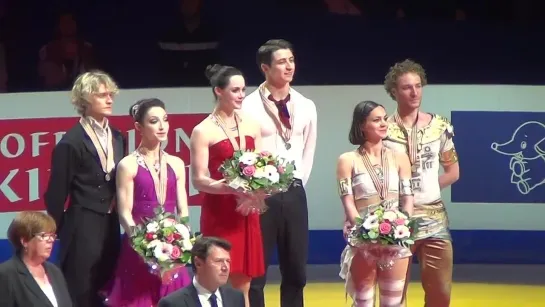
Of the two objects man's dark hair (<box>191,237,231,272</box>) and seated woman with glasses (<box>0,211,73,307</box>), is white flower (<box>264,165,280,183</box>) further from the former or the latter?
seated woman with glasses (<box>0,211,73,307</box>)

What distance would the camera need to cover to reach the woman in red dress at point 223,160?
750cm

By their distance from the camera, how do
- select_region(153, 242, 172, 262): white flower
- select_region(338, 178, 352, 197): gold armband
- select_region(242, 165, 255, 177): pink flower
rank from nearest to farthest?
select_region(153, 242, 172, 262): white flower, select_region(242, 165, 255, 177): pink flower, select_region(338, 178, 352, 197): gold armband

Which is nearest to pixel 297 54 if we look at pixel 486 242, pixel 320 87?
pixel 320 87

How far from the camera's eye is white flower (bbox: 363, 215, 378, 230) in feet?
23.3

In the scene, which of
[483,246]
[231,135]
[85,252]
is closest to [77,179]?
Answer: [85,252]

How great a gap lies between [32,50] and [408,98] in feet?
20.7

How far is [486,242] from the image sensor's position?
10906mm

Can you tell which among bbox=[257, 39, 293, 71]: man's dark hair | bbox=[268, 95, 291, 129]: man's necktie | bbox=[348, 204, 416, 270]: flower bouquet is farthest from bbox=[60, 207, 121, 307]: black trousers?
bbox=[348, 204, 416, 270]: flower bouquet

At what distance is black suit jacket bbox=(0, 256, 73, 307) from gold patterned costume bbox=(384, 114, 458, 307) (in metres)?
2.11

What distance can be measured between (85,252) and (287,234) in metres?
1.18

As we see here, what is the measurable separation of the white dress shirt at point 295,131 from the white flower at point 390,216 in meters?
0.82

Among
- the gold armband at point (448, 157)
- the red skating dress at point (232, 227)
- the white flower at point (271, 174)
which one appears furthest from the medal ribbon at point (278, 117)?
the gold armband at point (448, 157)

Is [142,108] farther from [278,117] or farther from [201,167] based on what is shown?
[278,117]

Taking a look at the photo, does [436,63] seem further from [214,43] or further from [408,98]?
[408,98]
